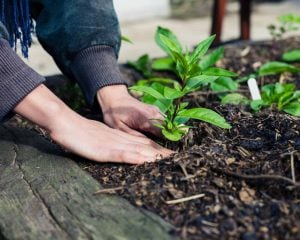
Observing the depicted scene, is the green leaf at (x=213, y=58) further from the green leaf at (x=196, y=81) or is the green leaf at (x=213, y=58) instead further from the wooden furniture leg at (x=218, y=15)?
the wooden furniture leg at (x=218, y=15)

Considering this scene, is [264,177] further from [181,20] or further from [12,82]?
[181,20]

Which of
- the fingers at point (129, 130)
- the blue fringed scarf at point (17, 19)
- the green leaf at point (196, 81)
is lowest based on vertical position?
the fingers at point (129, 130)

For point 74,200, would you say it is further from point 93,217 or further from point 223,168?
point 223,168

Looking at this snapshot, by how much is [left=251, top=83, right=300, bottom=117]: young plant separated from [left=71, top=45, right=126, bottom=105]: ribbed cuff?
17.3 inches

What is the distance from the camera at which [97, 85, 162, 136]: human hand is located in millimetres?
1787

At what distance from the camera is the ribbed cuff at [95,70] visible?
1.99 metres

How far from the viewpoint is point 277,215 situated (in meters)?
1.28

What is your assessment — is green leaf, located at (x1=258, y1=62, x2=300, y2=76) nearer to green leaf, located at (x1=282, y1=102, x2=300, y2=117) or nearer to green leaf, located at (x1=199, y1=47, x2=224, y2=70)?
green leaf, located at (x1=199, y1=47, x2=224, y2=70)

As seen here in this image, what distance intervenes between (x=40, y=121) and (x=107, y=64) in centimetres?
44

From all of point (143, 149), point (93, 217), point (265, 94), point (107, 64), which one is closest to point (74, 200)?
point (93, 217)

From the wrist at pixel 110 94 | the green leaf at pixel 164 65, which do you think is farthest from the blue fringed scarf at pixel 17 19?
the green leaf at pixel 164 65

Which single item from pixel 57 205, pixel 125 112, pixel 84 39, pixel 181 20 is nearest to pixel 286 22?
pixel 84 39

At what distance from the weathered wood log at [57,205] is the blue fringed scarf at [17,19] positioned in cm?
52

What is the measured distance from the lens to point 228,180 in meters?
1.42
